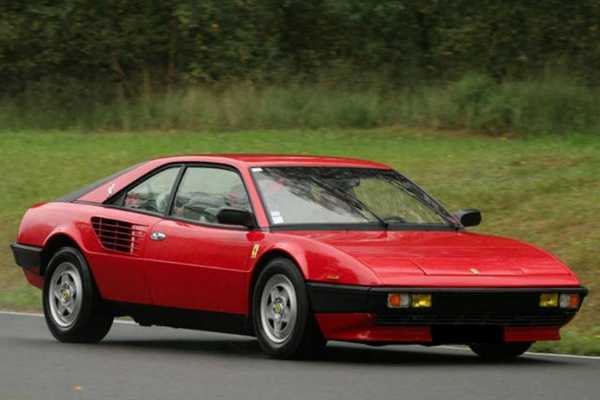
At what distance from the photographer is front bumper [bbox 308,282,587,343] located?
404 inches

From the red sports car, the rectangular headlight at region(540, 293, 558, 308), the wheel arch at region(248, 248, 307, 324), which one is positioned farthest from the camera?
the wheel arch at region(248, 248, 307, 324)

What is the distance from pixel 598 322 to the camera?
13625mm

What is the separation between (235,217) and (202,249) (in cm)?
46

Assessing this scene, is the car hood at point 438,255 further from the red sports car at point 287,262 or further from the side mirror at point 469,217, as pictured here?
the side mirror at point 469,217

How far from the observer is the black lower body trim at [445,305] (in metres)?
10.2

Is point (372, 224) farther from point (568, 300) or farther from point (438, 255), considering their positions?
point (568, 300)

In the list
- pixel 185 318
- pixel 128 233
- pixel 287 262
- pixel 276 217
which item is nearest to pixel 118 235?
pixel 128 233

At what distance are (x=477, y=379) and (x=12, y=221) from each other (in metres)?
12.1

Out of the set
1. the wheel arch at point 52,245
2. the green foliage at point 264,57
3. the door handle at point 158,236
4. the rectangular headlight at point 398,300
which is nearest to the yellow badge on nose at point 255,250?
the door handle at point 158,236

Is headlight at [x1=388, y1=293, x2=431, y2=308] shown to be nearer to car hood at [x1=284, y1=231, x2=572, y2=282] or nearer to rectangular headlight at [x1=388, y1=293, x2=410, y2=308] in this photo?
rectangular headlight at [x1=388, y1=293, x2=410, y2=308]

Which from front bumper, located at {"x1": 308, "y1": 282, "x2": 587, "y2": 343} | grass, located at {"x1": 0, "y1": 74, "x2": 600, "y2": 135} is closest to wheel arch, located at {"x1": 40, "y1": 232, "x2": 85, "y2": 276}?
front bumper, located at {"x1": 308, "y1": 282, "x2": 587, "y2": 343}

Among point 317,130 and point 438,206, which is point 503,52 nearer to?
point 317,130

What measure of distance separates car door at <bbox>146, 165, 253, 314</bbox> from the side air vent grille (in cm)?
19

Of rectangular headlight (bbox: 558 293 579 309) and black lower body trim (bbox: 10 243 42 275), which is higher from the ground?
rectangular headlight (bbox: 558 293 579 309)
